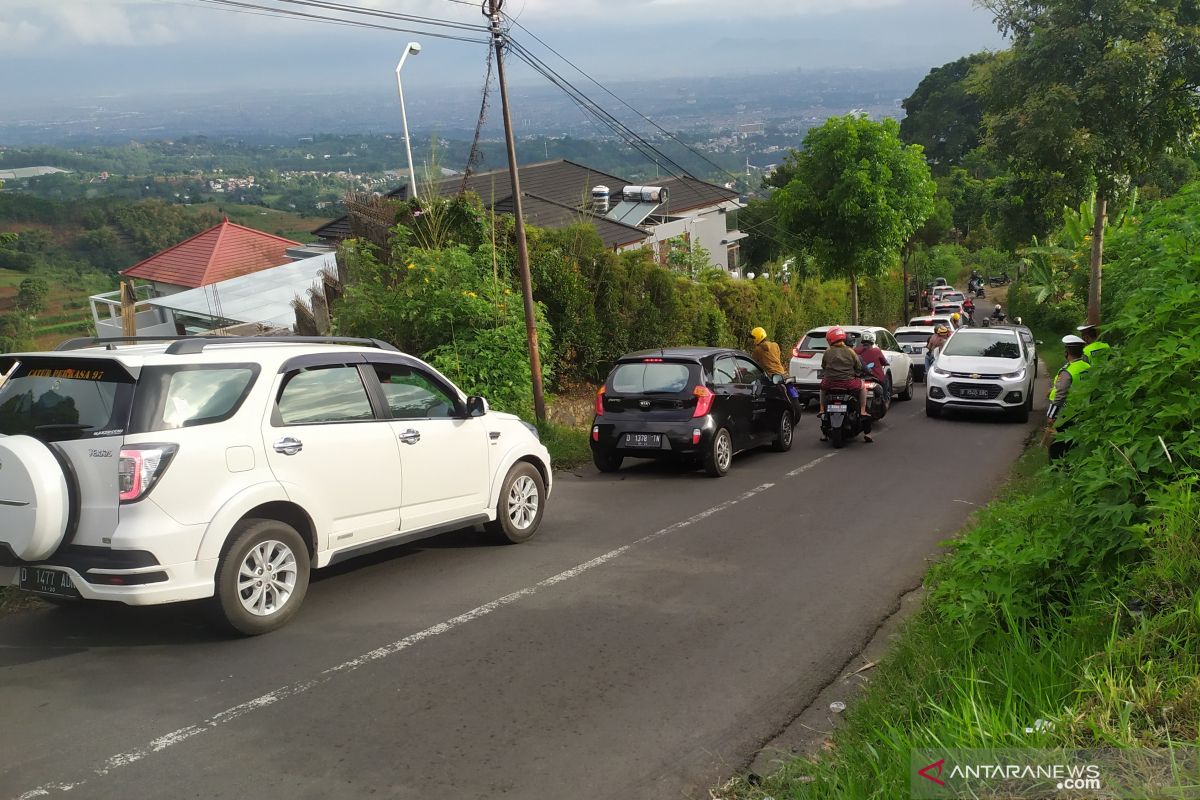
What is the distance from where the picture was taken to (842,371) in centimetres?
1533

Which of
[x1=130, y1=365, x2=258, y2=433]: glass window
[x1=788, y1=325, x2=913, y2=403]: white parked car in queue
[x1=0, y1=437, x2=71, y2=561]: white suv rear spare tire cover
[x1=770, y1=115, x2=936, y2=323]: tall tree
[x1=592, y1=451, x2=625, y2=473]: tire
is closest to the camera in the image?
[x1=0, y1=437, x2=71, y2=561]: white suv rear spare tire cover

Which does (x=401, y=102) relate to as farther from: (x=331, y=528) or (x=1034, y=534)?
(x=1034, y=534)

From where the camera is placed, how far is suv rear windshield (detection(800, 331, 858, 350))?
21688 millimetres

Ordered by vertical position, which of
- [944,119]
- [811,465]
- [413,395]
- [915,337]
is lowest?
[811,465]

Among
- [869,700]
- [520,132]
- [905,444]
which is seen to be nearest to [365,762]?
[869,700]

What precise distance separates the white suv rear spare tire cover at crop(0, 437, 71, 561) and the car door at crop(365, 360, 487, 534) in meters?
2.38

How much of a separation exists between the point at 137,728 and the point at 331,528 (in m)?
2.13

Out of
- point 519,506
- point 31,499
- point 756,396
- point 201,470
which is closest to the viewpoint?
point 31,499

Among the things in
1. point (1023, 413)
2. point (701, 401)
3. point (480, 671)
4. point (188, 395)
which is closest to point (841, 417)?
point (701, 401)

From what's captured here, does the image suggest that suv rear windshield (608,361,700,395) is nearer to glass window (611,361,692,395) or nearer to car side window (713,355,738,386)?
glass window (611,361,692,395)

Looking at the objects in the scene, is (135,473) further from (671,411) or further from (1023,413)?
(1023,413)

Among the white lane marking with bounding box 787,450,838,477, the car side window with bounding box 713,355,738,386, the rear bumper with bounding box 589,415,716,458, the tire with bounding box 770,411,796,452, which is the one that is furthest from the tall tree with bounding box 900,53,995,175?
the rear bumper with bounding box 589,415,716,458

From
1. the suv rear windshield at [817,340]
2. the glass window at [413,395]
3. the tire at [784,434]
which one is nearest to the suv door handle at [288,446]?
the glass window at [413,395]

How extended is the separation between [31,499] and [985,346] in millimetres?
17949
